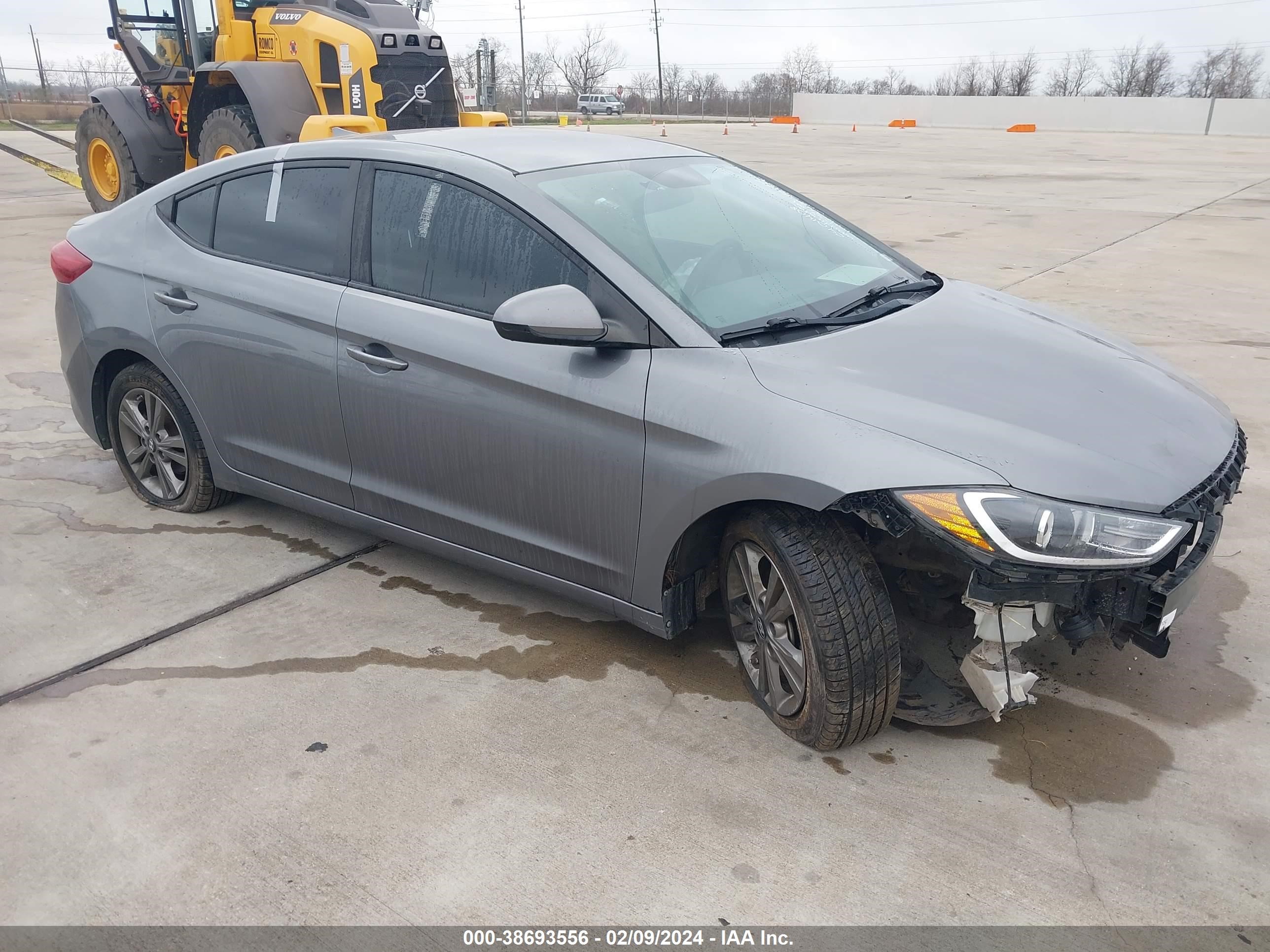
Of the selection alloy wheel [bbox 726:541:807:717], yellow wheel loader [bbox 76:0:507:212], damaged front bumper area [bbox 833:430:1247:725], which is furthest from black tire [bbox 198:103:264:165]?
damaged front bumper area [bbox 833:430:1247:725]

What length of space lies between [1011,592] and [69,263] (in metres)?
3.99

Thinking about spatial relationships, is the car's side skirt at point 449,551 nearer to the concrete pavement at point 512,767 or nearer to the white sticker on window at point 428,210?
the concrete pavement at point 512,767

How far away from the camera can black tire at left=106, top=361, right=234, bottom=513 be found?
418 centimetres

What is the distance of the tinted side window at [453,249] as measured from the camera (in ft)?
10.2

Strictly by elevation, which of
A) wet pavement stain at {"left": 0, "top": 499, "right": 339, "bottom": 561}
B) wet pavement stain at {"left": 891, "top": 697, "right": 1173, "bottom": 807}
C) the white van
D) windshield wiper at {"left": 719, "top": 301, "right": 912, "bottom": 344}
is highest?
windshield wiper at {"left": 719, "top": 301, "right": 912, "bottom": 344}

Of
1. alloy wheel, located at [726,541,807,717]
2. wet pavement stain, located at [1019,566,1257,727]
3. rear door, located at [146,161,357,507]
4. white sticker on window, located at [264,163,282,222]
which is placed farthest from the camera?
white sticker on window, located at [264,163,282,222]

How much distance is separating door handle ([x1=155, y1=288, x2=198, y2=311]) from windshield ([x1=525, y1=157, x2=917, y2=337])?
1553 millimetres

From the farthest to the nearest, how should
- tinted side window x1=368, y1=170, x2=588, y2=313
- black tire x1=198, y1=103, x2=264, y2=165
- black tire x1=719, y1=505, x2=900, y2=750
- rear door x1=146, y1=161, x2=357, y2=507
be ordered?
black tire x1=198, y1=103, x2=264, y2=165, rear door x1=146, y1=161, x2=357, y2=507, tinted side window x1=368, y1=170, x2=588, y2=313, black tire x1=719, y1=505, x2=900, y2=750

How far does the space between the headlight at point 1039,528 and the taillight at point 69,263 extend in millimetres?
3648

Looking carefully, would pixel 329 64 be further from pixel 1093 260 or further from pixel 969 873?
pixel 969 873

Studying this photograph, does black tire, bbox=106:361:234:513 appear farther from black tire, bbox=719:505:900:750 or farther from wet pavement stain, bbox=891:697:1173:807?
wet pavement stain, bbox=891:697:1173:807

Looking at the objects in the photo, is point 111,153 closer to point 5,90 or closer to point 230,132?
point 230,132

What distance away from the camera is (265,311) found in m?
3.69

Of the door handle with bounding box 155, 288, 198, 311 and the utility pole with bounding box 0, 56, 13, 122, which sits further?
the utility pole with bounding box 0, 56, 13, 122
